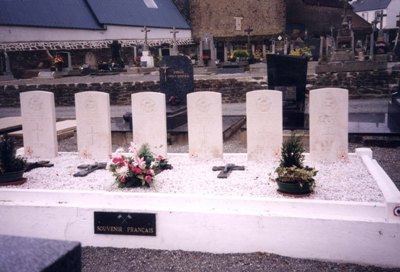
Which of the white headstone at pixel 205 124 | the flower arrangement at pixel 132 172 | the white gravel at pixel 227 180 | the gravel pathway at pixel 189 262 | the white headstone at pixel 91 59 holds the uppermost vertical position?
the white headstone at pixel 91 59

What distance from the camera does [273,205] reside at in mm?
4250

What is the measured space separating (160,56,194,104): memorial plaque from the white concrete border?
6378 mm

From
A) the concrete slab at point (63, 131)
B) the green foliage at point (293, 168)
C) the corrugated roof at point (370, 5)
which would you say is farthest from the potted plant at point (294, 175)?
the corrugated roof at point (370, 5)

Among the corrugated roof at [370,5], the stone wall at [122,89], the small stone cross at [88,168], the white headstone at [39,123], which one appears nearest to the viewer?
the small stone cross at [88,168]

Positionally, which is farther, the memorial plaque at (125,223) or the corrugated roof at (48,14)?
the corrugated roof at (48,14)

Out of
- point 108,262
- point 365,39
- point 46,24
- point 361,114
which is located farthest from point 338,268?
point 365,39

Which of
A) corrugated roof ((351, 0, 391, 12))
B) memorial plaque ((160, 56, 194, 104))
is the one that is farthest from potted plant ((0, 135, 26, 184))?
corrugated roof ((351, 0, 391, 12))

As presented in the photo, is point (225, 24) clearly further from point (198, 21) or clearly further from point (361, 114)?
point (361, 114)

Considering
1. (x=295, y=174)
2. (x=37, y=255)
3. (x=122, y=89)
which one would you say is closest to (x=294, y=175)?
(x=295, y=174)

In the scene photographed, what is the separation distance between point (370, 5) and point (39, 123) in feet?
217

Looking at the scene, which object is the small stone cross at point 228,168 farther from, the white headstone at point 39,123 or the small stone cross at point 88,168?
the white headstone at point 39,123

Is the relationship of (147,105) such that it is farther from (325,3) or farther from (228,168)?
(325,3)

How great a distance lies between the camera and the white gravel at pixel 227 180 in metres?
4.71

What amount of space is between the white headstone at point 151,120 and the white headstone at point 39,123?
134cm
